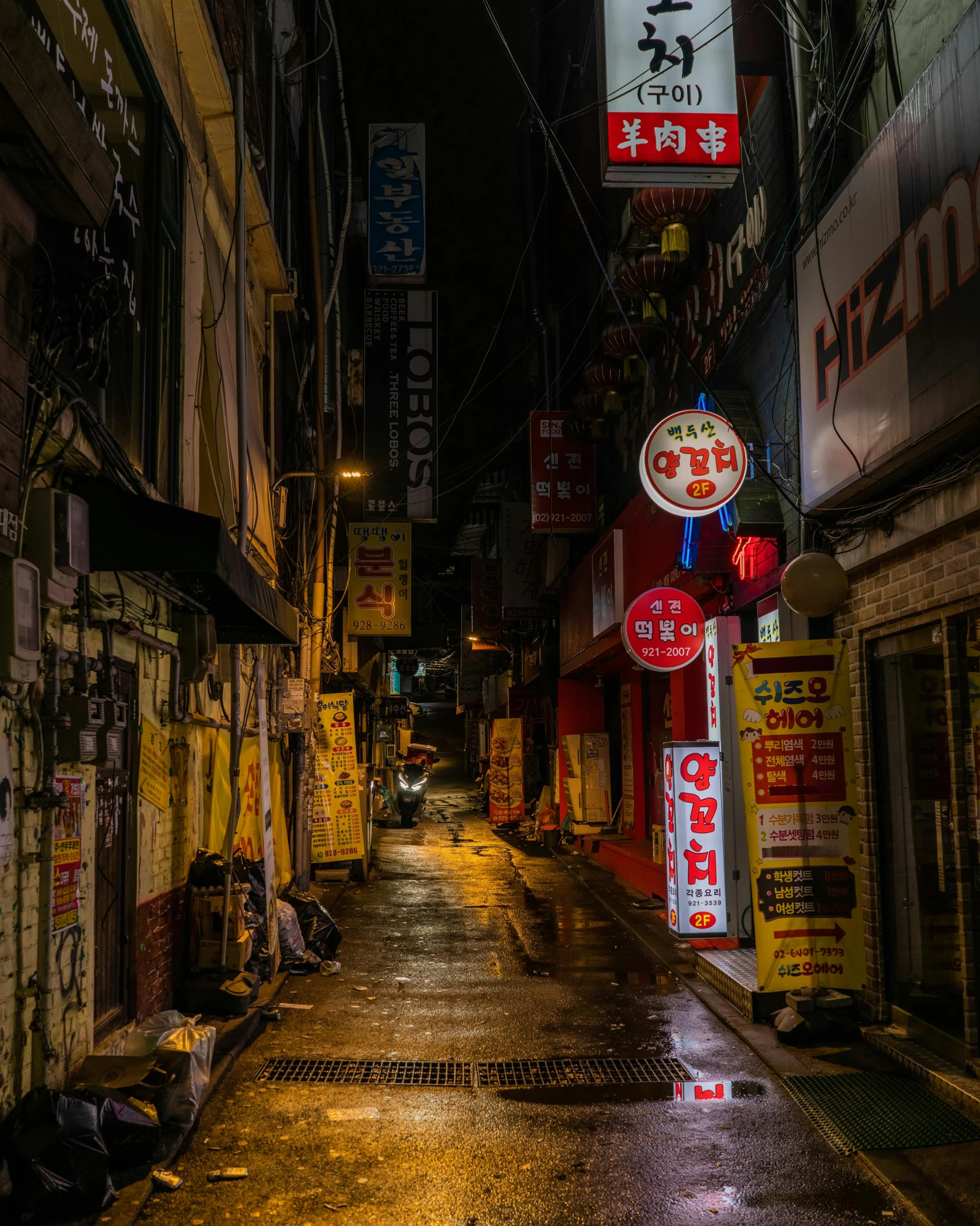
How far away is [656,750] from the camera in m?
19.2

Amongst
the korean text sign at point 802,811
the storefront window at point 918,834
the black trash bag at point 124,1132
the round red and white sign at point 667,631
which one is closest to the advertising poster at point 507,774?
the round red and white sign at point 667,631

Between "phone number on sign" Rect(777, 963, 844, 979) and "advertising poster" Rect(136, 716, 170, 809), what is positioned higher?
"advertising poster" Rect(136, 716, 170, 809)

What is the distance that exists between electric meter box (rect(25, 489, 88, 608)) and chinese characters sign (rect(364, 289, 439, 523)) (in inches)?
451

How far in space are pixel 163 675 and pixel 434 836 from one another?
20183 mm

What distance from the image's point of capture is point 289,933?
10422 mm

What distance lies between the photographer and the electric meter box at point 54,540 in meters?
4.87

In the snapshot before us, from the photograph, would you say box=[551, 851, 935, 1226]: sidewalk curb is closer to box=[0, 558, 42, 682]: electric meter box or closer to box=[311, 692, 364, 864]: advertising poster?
box=[311, 692, 364, 864]: advertising poster

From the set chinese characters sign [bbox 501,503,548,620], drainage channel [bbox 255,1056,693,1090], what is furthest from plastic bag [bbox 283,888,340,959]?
chinese characters sign [bbox 501,503,548,620]

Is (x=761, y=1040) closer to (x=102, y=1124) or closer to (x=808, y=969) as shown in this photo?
(x=808, y=969)

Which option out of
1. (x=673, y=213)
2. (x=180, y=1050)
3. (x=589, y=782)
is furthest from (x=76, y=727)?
(x=589, y=782)

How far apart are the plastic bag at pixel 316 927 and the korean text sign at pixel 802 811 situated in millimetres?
5166

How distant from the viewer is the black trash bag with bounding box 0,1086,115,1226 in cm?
449

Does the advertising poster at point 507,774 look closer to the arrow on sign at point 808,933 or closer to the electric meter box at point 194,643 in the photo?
the electric meter box at point 194,643

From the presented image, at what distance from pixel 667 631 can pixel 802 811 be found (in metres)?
4.11
